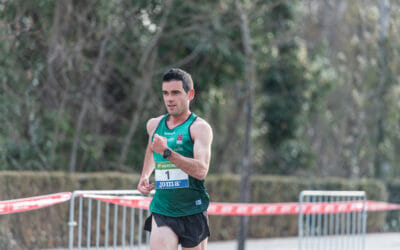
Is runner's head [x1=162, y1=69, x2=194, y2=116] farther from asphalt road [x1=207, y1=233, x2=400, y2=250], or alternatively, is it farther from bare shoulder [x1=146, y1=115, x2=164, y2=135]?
asphalt road [x1=207, y1=233, x2=400, y2=250]

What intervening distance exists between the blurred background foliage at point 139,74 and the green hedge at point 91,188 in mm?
865

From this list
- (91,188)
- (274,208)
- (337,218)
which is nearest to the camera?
(274,208)

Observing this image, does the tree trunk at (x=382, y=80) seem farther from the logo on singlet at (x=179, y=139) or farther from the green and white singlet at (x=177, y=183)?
the logo on singlet at (x=179, y=139)

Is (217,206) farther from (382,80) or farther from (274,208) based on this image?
(382,80)

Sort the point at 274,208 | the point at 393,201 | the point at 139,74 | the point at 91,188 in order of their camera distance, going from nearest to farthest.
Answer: the point at 274,208 < the point at 91,188 < the point at 139,74 < the point at 393,201

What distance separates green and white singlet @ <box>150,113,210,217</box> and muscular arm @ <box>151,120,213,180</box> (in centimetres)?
7

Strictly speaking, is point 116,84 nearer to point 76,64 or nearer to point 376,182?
point 76,64

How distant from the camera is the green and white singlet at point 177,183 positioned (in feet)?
18.1

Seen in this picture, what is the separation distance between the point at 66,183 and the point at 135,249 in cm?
203

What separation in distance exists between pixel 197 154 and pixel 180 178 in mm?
282

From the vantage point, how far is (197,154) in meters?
5.40

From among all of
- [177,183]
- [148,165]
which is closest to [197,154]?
[177,183]

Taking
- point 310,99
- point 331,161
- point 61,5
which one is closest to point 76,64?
point 61,5

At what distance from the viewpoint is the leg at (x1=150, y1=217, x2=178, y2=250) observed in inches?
219
